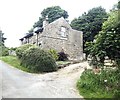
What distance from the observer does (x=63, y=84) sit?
20.8m

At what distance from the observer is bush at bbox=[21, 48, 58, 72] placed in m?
27.4

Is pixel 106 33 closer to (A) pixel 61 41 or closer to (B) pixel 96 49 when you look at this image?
(B) pixel 96 49

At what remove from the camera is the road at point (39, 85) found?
1744 centimetres

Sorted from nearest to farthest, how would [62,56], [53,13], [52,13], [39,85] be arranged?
[39,85] < [62,56] < [53,13] < [52,13]

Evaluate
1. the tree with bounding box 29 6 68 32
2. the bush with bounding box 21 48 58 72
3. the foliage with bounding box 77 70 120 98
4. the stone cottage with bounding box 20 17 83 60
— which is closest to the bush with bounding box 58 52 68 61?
the stone cottage with bounding box 20 17 83 60

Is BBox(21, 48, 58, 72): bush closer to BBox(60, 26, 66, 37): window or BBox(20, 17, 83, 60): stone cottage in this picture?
BBox(20, 17, 83, 60): stone cottage

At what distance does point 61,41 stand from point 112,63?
1841cm

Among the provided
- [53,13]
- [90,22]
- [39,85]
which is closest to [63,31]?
[90,22]

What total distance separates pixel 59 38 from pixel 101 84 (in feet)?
68.0

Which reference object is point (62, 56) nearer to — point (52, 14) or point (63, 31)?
point (63, 31)

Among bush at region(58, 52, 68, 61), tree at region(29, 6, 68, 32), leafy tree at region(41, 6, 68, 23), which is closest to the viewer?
bush at region(58, 52, 68, 61)

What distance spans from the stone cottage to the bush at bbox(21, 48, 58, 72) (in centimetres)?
857

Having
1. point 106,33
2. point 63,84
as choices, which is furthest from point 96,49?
point 63,84

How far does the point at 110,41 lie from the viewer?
19.6 m
